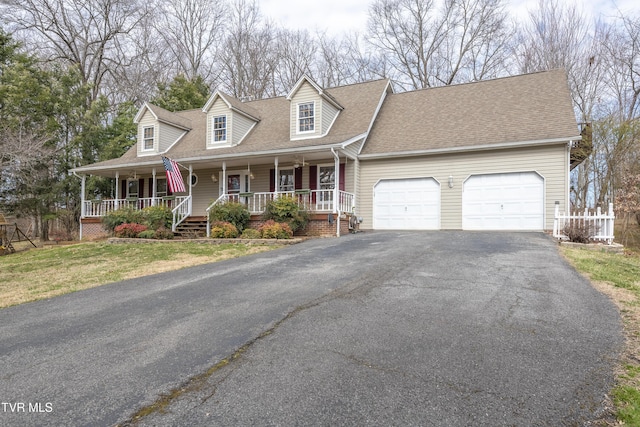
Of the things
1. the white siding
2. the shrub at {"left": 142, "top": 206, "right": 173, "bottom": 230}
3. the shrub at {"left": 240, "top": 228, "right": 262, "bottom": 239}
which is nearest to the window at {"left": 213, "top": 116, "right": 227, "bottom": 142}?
the shrub at {"left": 142, "top": 206, "right": 173, "bottom": 230}

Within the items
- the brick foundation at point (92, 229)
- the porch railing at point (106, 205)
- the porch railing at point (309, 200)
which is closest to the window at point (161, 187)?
the porch railing at point (106, 205)

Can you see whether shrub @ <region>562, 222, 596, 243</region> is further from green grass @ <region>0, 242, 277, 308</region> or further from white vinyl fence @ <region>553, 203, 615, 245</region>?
green grass @ <region>0, 242, 277, 308</region>

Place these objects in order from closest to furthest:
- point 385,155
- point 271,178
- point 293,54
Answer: point 385,155 → point 271,178 → point 293,54

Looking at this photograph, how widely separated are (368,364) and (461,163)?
40.5 feet

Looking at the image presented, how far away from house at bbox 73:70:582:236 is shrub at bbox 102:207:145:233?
1.34 metres

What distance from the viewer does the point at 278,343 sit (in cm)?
350

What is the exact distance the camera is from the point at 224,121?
683 inches

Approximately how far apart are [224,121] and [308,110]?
4.16m

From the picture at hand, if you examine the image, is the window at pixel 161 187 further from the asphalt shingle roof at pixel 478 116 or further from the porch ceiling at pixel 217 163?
the asphalt shingle roof at pixel 478 116

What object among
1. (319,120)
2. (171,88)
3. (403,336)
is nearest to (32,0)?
(171,88)

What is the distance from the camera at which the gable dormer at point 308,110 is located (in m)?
15.6

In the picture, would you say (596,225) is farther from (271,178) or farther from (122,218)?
(122,218)

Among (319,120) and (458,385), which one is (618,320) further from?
(319,120)

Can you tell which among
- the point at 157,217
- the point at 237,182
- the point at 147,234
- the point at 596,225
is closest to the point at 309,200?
the point at 237,182
